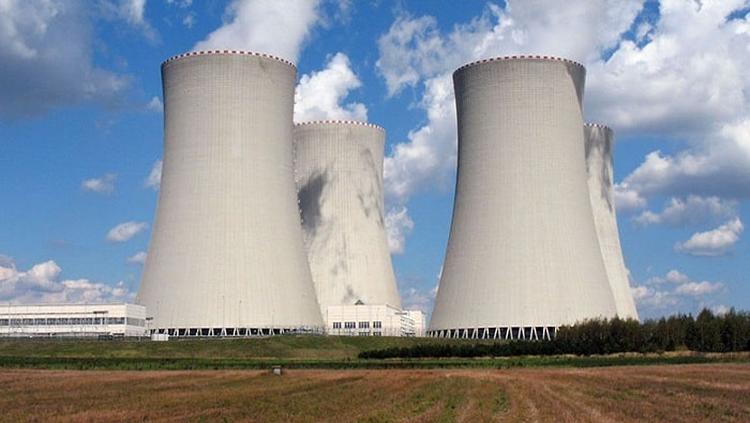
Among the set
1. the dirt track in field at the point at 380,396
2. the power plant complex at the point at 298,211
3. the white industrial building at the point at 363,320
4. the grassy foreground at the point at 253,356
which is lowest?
the dirt track in field at the point at 380,396

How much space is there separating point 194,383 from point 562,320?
26178mm

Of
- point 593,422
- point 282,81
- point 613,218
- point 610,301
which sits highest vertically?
point 282,81

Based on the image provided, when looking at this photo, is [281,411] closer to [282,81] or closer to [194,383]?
[194,383]

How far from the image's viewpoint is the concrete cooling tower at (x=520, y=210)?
4778 cm

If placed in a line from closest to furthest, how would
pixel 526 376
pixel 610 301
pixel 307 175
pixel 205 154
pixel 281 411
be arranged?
pixel 281 411 < pixel 526 376 < pixel 205 154 < pixel 610 301 < pixel 307 175

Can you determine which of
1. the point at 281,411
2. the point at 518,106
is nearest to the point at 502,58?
the point at 518,106

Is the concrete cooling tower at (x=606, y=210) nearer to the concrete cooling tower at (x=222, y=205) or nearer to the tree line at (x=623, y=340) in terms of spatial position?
the tree line at (x=623, y=340)

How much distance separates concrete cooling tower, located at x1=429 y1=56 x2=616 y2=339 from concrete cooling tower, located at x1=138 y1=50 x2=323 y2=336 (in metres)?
8.35

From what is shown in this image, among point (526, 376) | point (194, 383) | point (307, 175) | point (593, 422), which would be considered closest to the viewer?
point (593, 422)

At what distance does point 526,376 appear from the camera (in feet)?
95.3

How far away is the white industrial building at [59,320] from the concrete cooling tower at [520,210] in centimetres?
1780

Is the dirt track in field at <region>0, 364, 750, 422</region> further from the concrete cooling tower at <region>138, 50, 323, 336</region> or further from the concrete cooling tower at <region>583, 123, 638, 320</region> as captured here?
the concrete cooling tower at <region>583, 123, 638, 320</region>

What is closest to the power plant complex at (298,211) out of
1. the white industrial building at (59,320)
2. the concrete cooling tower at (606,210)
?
the white industrial building at (59,320)

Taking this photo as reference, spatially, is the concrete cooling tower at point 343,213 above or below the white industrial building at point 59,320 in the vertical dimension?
above
